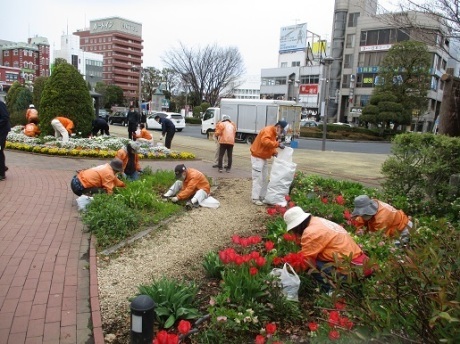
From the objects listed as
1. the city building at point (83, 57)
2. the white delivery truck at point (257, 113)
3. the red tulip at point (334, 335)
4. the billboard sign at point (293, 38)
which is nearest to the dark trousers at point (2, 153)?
the red tulip at point (334, 335)

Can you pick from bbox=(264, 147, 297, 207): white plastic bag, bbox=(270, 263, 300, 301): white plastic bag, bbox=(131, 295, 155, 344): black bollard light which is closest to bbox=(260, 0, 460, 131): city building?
bbox=(264, 147, 297, 207): white plastic bag

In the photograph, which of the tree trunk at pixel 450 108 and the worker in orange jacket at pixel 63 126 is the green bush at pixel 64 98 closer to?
the worker in orange jacket at pixel 63 126

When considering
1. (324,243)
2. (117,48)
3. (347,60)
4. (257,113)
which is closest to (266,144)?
(324,243)

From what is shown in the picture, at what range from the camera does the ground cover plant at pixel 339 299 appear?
189 cm

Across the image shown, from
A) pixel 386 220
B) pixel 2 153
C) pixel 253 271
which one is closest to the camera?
pixel 253 271

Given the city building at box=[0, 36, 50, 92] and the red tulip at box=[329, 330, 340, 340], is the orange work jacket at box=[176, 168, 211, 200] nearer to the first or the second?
the red tulip at box=[329, 330, 340, 340]

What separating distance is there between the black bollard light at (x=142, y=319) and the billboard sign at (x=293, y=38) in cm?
7439

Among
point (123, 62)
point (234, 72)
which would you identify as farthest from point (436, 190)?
point (123, 62)

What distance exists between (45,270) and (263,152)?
4247 millimetres

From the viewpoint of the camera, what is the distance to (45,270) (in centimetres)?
432

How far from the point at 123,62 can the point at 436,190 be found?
11199 cm

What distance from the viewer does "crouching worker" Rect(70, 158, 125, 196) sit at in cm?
668

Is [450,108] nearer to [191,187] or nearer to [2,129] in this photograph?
[191,187]

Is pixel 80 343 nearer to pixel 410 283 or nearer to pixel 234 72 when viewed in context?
pixel 410 283
